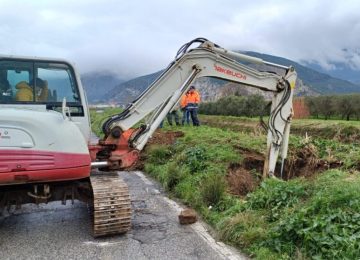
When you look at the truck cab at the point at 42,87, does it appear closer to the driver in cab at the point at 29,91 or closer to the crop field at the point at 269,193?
the driver in cab at the point at 29,91

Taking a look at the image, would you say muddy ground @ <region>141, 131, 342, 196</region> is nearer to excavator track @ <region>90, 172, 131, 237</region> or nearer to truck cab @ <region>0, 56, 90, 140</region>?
excavator track @ <region>90, 172, 131, 237</region>

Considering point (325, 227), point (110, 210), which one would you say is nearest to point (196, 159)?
point (110, 210)

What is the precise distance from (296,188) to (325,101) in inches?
1419

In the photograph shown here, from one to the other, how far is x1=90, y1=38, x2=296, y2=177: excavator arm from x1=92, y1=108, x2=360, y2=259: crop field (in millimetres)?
1109

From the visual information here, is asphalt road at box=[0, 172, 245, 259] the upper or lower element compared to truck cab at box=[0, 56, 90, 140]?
lower

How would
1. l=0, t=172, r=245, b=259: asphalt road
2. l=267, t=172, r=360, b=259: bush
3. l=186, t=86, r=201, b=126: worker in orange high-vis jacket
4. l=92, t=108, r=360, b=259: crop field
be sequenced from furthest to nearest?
l=186, t=86, r=201, b=126: worker in orange high-vis jacket → l=0, t=172, r=245, b=259: asphalt road → l=92, t=108, r=360, b=259: crop field → l=267, t=172, r=360, b=259: bush

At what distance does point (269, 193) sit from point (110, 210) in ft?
7.99

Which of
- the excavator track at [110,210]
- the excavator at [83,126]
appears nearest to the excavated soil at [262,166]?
the excavator at [83,126]

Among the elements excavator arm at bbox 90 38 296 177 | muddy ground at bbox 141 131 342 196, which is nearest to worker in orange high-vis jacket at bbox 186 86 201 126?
muddy ground at bbox 141 131 342 196

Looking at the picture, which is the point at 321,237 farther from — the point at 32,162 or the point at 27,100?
the point at 27,100

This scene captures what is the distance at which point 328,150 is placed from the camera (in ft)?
31.6

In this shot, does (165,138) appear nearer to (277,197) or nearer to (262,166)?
(262,166)

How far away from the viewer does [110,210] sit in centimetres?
586

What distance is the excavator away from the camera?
548cm
